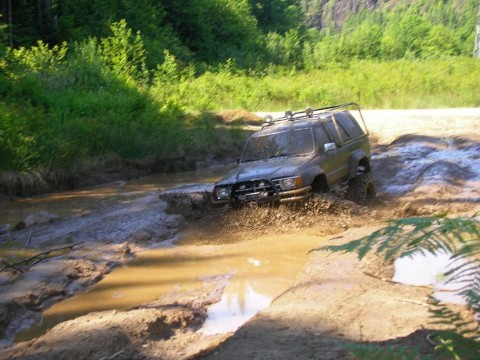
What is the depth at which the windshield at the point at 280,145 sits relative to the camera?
34.9 ft

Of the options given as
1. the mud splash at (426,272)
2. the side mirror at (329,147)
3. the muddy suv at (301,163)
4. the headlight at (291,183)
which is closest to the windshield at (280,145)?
the muddy suv at (301,163)

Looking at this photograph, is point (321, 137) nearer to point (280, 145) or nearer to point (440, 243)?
point (280, 145)

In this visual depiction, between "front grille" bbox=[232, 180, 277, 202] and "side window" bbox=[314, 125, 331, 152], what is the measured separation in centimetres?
143

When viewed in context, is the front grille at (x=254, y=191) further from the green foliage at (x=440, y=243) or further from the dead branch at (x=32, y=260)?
the green foliage at (x=440, y=243)

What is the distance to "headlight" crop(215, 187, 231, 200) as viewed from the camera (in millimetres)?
10008

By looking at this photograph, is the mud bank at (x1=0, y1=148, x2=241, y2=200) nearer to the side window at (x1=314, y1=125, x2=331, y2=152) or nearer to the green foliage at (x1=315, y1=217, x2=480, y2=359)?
the side window at (x1=314, y1=125, x2=331, y2=152)

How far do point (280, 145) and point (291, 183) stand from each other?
147 centimetres

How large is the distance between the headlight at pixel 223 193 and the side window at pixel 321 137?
1.78 metres

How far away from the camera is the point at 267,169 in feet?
32.8

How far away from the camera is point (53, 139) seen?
1748cm

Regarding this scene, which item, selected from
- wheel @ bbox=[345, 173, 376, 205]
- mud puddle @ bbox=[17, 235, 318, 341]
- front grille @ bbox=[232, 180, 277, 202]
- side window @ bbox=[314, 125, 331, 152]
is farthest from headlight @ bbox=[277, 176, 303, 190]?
wheel @ bbox=[345, 173, 376, 205]

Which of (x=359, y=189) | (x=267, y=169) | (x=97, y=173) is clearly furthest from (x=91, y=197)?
(x=359, y=189)

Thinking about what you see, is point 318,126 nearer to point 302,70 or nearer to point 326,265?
point 326,265

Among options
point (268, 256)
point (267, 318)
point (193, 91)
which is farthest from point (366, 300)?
point (193, 91)
